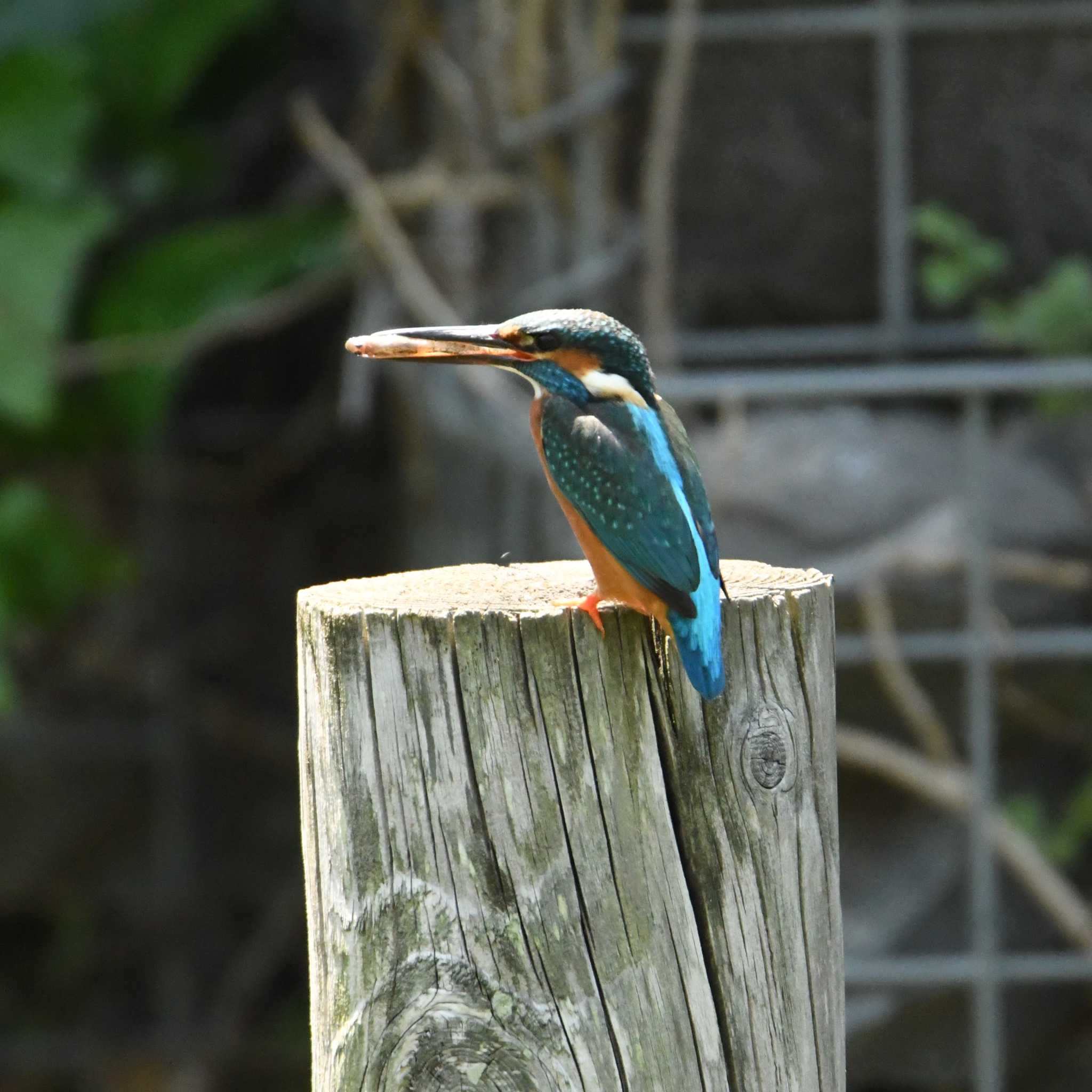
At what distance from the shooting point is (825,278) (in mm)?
4777

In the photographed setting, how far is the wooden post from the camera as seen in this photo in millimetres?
1635

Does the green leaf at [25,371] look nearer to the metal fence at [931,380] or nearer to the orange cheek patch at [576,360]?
the metal fence at [931,380]

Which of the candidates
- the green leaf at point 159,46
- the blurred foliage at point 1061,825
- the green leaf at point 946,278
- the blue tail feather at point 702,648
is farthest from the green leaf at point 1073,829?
the green leaf at point 159,46

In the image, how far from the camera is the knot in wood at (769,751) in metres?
1.69

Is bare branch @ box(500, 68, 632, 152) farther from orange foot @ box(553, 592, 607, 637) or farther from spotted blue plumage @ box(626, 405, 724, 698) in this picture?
orange foot @ box(553, 592, 607, 637)

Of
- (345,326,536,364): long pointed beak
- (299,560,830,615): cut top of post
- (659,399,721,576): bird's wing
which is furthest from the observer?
(659,399,721,576): bird's wing

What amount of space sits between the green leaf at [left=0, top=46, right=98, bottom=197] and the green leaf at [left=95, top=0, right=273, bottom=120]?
0.22m

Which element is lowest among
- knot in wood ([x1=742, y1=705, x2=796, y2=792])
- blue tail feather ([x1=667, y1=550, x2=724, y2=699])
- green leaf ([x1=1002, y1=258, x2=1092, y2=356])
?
knot in wood ([x1=742, y1=705, x2=796, y2=792])

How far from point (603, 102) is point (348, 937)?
3.34 m

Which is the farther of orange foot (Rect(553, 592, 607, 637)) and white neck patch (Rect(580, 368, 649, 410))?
white neck patch (Rect(580, 368, 649, 410))

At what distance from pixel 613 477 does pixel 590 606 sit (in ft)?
1.09

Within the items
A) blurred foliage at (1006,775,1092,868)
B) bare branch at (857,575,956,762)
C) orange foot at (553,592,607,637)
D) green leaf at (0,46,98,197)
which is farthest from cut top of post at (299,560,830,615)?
green leaf at (0,46,98,197)

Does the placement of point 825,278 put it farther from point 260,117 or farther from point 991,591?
point 260,117

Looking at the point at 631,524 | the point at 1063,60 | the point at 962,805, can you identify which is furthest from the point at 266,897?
the point at 631,524
